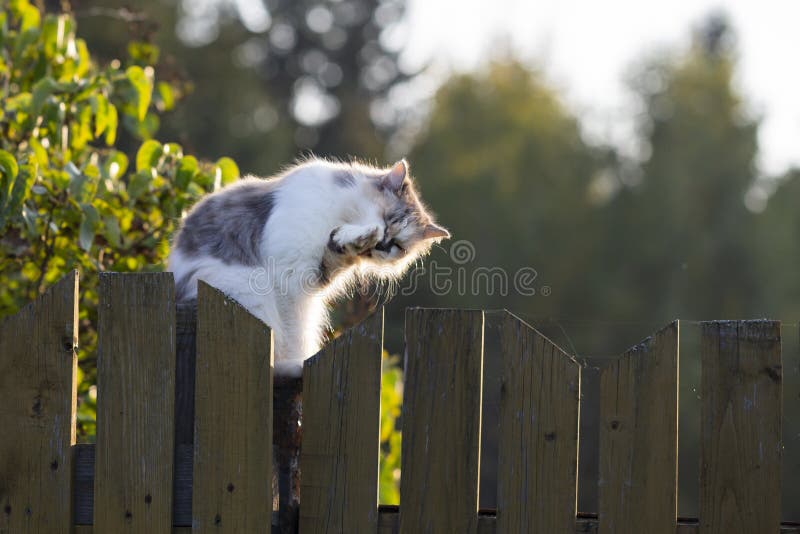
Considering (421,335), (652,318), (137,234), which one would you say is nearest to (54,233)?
(137,234)

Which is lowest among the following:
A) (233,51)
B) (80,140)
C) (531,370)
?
(531,370)

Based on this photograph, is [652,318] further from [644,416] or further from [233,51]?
[644,416]

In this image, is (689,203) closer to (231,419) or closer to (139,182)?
(139,182)

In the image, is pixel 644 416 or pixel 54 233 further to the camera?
pixel 54 233

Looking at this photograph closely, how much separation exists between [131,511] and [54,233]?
1311mm

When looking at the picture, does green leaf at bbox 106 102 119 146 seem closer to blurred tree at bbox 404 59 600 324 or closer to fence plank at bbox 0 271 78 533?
fence plank at bbox 0 271 78 533

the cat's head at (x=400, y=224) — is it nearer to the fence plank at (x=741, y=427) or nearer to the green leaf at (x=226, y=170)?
the green leaf at (x=226, y=170)

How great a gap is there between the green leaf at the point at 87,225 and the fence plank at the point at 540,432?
4.51 ft

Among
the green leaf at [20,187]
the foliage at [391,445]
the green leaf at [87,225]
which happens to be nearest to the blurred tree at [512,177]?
the foliage at [391,445]

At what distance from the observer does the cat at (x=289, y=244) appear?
2.64 m

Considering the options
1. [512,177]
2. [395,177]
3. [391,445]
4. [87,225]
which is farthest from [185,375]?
[512,177]

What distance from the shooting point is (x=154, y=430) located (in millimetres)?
1965

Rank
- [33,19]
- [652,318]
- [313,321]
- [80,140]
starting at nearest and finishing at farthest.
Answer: [313,321] < [80,140] < [33,19] < [652,318]

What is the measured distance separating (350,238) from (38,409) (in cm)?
105
